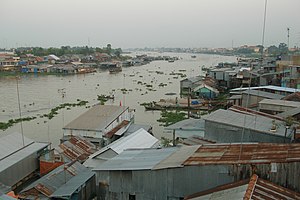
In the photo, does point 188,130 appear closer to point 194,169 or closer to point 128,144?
point 128,144

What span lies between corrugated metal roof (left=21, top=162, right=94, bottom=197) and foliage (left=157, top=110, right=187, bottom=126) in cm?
751

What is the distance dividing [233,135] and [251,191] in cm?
339

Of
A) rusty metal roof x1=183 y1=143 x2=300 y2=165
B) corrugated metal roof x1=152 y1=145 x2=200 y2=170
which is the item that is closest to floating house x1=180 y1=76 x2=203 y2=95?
corrugated metal roof x1=152 y1=145 x2=200 y2=170

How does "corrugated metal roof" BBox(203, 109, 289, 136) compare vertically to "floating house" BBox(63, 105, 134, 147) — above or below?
above

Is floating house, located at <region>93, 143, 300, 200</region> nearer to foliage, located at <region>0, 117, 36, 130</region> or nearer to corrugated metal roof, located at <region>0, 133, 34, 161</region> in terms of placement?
corrugated metal roof, located at <region>0, 133, 34, 161</region>

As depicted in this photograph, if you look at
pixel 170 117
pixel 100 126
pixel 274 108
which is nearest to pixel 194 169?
pixel 100 126

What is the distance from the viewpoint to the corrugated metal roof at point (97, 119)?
10641 mm

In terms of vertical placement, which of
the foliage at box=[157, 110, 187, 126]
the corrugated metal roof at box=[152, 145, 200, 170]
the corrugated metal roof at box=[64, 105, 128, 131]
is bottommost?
the foliage at box=[157, 110, 187, 126]

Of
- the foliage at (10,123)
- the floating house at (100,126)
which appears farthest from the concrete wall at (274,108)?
the foliage at (10,123)

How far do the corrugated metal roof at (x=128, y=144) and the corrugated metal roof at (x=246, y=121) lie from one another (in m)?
2.26

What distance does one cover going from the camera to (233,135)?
7.07 metres

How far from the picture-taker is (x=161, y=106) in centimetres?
1770

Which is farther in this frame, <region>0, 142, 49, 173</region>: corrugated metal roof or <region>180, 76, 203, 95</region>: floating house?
<region>180, 76, 203, 95</region>: floating house

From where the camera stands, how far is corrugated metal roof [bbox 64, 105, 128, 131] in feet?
34.9
